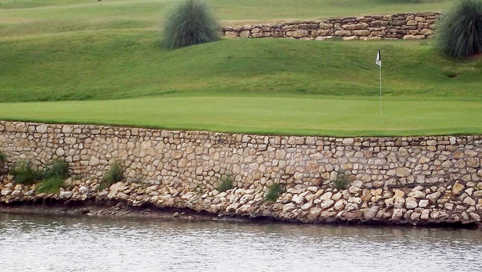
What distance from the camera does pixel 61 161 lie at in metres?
37.8

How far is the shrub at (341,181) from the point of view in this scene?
33656 mm

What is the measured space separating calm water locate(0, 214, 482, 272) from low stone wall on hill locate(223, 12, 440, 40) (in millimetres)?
20817

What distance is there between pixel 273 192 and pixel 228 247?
4.08 m

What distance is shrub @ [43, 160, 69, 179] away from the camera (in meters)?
37.7

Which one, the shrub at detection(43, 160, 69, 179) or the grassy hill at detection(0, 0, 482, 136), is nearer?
the grassy hill at detection(0, 0, 482, 136)

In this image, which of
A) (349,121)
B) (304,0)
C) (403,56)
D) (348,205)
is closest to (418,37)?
(403,56)

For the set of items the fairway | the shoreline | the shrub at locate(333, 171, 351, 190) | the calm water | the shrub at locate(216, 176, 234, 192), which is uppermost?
the fairway

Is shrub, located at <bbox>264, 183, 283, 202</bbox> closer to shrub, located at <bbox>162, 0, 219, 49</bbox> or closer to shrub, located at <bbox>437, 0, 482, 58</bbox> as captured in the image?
shrub, located at <bbox>437, 0, 482, 58</bbox>

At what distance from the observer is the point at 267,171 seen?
3472cm

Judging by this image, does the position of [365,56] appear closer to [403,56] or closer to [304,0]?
[403,56]

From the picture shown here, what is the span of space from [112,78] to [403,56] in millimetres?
10166

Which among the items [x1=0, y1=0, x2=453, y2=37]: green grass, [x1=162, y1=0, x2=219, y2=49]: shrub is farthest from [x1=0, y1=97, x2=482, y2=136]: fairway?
[x1=0, y1=0, x2=453, y2=37]: green grass

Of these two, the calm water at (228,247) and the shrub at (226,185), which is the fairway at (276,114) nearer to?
the shrub at (226,185)

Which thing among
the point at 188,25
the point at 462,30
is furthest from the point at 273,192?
the point at 188,25
